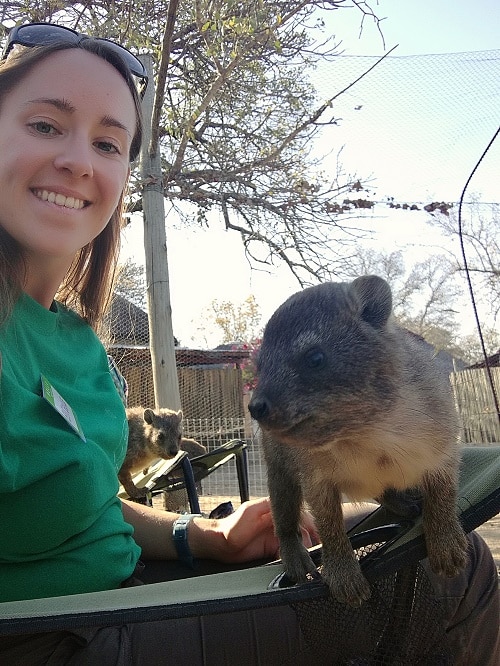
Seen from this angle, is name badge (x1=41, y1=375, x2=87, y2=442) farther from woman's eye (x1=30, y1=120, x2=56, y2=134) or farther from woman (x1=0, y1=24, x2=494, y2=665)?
woman's eye (x1=30, y1=120, x2=56, y2=134)

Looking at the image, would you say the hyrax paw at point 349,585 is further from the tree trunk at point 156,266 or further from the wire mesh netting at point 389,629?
the tree trunk at point 156,266

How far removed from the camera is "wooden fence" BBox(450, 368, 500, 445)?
32.9 feet

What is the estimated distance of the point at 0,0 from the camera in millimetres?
6574

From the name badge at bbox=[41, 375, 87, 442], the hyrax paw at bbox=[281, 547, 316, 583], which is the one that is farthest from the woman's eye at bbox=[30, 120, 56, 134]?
the hyrax paw at bbox=[281, 547, 316, 583]

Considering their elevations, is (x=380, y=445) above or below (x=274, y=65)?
below

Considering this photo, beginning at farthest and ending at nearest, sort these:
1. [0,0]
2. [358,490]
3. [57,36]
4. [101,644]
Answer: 1. [0,0]
2. [57,36]
3. [358,490]
4. [101,644]

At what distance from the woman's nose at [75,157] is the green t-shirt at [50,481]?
0.43 m

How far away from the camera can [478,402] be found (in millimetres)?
10500

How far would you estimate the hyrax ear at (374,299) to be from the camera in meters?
1.94

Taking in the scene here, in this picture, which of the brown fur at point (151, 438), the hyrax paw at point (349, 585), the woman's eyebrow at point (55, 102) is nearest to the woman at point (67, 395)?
the woman's eyebrow at point (55, 102)

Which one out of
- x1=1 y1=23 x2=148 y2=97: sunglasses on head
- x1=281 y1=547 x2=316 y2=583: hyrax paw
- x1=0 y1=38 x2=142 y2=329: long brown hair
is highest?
x1=1 y1=23 x2=148 y2=97: sunglasses on head

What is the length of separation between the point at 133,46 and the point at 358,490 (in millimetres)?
5351

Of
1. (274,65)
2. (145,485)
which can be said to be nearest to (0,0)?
(274,65)

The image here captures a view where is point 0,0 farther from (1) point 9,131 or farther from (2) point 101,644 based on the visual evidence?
(2) point 101,644
